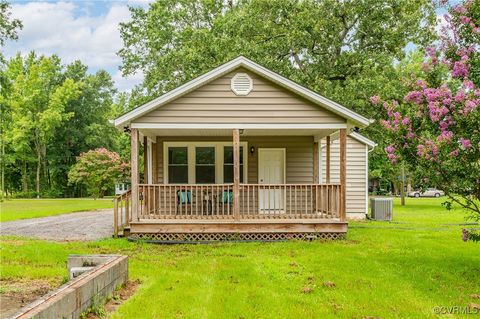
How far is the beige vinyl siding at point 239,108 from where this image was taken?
11148 millimetres

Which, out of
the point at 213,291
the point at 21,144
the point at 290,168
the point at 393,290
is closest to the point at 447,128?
the point at 393,290

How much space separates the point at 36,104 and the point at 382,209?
37990mm

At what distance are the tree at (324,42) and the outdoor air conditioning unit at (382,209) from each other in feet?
14.8

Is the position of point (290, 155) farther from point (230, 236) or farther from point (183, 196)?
point (230, 236)

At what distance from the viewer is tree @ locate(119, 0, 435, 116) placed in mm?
19453

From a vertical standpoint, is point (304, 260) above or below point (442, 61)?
below

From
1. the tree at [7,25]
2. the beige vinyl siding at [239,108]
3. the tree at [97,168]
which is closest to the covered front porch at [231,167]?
the beige vinyl siding at [239,108]

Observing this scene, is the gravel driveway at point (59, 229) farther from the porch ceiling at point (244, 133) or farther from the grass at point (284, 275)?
the porch ceiling at point (244, 133)

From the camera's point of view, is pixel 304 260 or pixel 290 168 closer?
pixel 304 260

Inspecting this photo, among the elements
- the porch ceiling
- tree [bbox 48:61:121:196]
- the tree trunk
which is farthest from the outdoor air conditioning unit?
the tree trunk

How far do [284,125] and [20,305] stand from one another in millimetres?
7475

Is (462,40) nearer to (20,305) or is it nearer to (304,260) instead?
(304,260)

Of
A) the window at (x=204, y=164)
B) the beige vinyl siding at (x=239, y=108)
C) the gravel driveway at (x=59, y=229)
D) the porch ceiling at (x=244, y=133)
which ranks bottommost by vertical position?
the gravel driveway at (x=59, y=229)

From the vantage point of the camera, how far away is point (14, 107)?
42.1 meters
